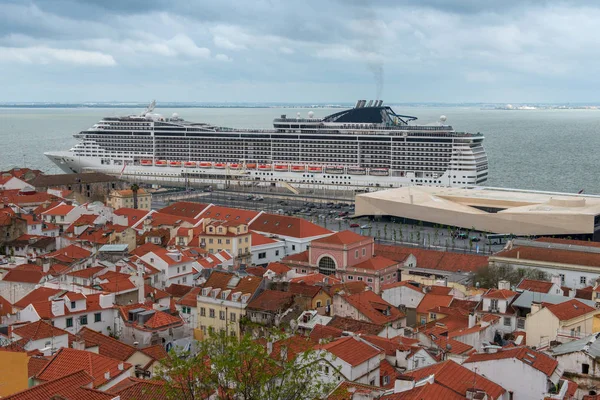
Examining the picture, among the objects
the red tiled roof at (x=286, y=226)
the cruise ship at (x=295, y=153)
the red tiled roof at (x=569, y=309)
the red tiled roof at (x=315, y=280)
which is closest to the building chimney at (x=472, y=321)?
the red tiled roof at (x=569, y=309)

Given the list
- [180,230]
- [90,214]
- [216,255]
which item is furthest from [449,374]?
[90,214]

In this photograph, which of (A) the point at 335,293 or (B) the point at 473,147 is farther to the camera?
Answer: (B) the point at 473,147

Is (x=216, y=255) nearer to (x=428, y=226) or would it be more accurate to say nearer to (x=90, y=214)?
(x=90, y=214)

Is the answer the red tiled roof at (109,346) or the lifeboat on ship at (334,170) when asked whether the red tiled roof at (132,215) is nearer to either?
the red tiled roof at (109,346)

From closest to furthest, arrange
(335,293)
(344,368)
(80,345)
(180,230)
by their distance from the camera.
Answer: (344,368) → (80,345) → (335,293) → (180,230)

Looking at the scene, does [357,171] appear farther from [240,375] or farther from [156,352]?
[240,375]

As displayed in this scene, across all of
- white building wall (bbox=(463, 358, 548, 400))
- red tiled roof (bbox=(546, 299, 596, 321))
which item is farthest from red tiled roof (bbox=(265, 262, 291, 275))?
white building wall (bbox=(463, 358, 548, 400))
